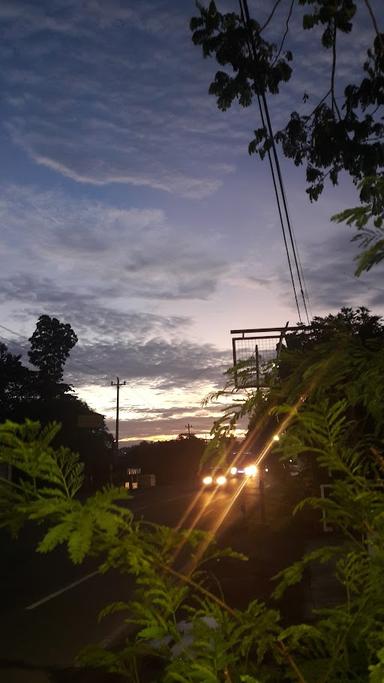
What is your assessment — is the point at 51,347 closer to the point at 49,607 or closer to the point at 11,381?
the point at 11,381

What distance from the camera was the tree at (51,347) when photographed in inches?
2356

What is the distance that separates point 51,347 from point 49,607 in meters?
54.7

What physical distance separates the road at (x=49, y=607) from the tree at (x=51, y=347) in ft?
147

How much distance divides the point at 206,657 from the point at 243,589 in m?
9.06

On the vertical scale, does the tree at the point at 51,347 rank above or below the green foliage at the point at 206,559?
above

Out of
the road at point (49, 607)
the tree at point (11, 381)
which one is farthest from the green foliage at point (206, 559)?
the tree at point (11, 381)

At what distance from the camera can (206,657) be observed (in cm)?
Answer: 158

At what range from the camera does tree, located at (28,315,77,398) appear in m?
59.8

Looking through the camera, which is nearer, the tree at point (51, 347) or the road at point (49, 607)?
the road at point (49, 607)

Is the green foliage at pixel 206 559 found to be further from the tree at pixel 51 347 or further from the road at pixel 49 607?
the tree at pixel 51 347

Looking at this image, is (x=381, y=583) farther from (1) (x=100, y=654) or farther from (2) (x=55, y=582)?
(2) (x=55, y=582)

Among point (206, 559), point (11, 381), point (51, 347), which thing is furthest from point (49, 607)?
point (51, 347)

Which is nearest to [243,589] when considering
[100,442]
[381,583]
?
[381,583]

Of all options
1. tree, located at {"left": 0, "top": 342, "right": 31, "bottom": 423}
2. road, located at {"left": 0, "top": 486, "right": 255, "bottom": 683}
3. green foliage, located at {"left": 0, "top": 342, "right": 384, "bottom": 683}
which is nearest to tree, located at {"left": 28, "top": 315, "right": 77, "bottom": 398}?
tree, located at {"left": 0, "top": 342, "right": 31, "bottom": 423}
